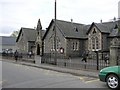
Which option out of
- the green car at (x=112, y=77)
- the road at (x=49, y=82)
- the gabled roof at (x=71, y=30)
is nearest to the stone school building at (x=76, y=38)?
the gabled roof at (x=71, y=30)

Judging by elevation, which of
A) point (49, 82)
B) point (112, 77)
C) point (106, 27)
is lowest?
point (49, 82)

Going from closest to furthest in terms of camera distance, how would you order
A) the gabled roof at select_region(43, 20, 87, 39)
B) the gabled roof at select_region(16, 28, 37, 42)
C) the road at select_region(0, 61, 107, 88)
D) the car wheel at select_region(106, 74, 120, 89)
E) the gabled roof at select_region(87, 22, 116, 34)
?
the car wheel at select_region(106, 74, 120, 89), the road at select_region(0, 61, 107, 88), the gabled roof at select_region(87, 22, 116, 34), the gabled roof at select_region(43, 20, 87, 39), the gabled roof at select_region(16, 28, 37, 42)

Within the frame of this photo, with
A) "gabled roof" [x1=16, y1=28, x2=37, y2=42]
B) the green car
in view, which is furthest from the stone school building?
the green car

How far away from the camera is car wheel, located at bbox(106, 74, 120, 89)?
10.8 m

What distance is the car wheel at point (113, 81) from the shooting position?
10.8 metres

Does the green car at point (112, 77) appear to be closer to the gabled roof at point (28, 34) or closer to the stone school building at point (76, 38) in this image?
the stone school building at point (76, 38)

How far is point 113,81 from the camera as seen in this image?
Result: 10.9 meters

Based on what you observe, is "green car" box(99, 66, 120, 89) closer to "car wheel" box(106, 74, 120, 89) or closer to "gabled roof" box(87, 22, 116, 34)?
"car wheel" box(106, 74, 120, 89)

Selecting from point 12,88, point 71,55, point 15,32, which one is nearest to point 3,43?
point 15,32

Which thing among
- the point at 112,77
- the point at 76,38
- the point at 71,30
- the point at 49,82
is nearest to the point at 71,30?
the point at 71,30

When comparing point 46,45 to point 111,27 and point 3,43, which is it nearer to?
point 111,27

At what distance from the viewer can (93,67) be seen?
64.7ft

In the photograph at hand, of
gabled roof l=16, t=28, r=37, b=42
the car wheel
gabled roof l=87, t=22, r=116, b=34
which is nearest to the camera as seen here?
the car wheel

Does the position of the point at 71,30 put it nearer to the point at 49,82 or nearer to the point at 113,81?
the point at 49,82
